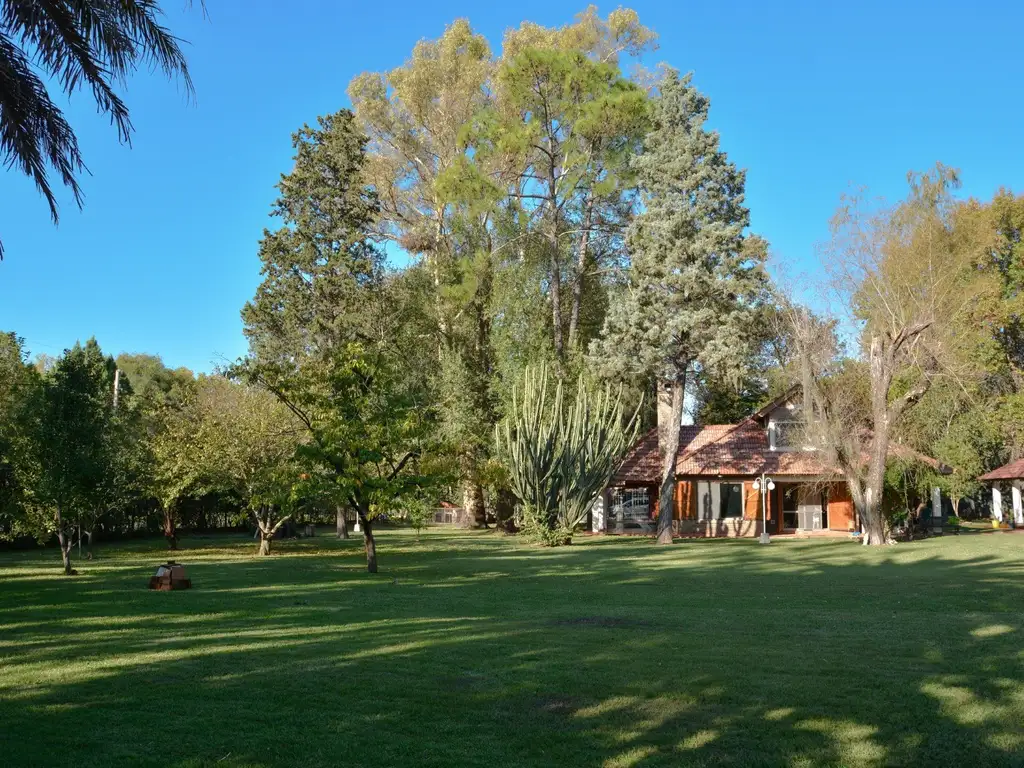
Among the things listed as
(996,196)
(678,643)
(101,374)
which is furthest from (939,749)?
(996,196)

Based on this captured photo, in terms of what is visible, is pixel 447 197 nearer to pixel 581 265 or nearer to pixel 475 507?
pixel 581 265

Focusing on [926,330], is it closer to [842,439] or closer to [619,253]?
[842,439]

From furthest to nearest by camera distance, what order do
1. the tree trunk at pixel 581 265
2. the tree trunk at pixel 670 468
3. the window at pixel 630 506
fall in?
the window at pixel 630 506
the tree trunk at pixel 581 265
the tree trunk at pixel 670 468

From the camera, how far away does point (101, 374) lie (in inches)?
832

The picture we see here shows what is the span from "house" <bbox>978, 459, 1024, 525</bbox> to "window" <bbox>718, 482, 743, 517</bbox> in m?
10.5

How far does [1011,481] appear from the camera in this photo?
40.5 meters

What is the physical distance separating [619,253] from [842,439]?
11863mm

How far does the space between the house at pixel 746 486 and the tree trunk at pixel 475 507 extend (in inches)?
297

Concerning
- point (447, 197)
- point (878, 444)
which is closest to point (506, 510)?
point (447, 197)

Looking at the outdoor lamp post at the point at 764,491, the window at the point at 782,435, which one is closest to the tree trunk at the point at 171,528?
the outdoor lamp post at the point at 764,491

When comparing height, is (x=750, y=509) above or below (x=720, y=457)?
below

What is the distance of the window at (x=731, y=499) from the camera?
3612 cm

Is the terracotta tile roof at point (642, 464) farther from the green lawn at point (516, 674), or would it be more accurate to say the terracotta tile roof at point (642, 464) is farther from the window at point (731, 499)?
the green lawn at point (516, 674)

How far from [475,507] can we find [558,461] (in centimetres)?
1654
